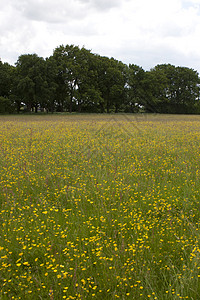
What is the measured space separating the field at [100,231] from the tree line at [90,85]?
39366mm

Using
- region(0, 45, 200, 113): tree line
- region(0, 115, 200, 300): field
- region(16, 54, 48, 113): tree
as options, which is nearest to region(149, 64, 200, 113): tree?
region(0, 45, 200, 113): tree line

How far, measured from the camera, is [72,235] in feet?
11.4

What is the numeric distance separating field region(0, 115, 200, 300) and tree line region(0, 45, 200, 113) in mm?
39366

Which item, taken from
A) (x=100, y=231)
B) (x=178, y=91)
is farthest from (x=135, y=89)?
(x=100, y=231)

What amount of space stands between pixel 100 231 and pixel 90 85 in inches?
2057

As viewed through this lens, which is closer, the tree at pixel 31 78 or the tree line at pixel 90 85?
the tree at pixel 31 78

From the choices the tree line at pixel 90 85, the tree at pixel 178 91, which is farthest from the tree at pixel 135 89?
the tree at pixel 178 91

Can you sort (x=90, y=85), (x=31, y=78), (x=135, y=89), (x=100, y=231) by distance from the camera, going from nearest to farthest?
(x=100, y=231), (x=31, y=78), (x=90, y=85), (x=135, y=89)

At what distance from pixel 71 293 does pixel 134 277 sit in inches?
28.5

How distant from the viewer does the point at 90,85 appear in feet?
174

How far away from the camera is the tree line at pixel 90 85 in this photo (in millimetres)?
44250

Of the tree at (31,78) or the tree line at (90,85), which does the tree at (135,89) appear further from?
the tree at (31,78)

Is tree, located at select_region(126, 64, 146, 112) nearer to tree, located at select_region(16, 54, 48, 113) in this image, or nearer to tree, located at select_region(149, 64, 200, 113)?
tree, located at select_region(149, 64, 200, 113)

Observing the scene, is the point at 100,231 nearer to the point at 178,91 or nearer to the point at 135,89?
the point at 135,89
